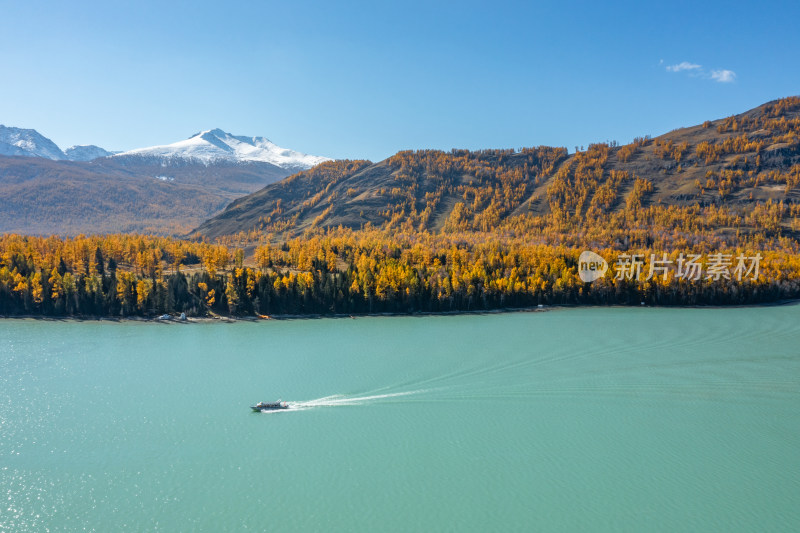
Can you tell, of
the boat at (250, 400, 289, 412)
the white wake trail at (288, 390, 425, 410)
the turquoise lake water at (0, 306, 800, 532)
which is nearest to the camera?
the turquoise lake water at (0, 306, 800, 532)

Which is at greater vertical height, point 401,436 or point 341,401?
point 341,401

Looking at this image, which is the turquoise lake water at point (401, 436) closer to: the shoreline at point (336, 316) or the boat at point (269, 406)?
the boat at point (269, 406)

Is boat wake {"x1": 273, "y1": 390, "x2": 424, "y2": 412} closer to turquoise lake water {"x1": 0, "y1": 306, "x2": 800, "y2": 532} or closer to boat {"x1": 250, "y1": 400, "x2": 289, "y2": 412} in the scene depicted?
turquoise lake water {"x1": 0, "y1": 306, "x2": 800, "y2": 532}

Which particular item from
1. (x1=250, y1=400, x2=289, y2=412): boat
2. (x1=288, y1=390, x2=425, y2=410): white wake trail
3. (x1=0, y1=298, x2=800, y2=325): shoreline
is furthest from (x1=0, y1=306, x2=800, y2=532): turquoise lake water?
(x1=0, y1=298, x2=800, y2=325): shoreline

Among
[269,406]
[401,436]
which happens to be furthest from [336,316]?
[401,436]

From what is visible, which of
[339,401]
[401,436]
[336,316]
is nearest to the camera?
[401,436]

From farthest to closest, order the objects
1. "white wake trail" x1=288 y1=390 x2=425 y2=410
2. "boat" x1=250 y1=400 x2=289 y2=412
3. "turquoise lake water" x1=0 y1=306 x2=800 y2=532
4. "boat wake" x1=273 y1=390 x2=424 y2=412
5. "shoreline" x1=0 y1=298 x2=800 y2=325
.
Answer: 1. "shoreline" x1=0 y1=298 x2=800 y2=325
2. "white wake trail" x1=288 y1=390 x2=425 y2=410
3. "boat wake" x1=273 y1=390 x2=424 y2=412
4. "boat" x1=250 y1=400 x2=289 y2=412
5. "turquoise lake water" x1=0 y1=306 x2=800 y2=532

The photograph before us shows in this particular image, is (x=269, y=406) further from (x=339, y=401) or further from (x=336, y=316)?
(x=336, y=316)

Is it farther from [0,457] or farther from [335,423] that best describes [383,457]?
[0,457]

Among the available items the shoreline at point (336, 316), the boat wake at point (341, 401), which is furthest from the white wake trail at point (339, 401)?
the shoreline at point (336, 316)
